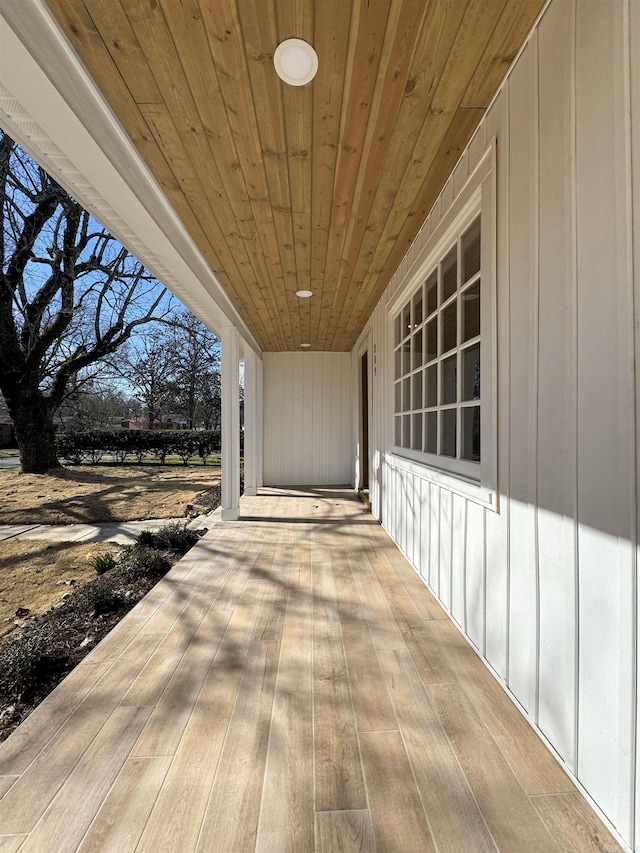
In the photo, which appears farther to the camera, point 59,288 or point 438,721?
point 59,288

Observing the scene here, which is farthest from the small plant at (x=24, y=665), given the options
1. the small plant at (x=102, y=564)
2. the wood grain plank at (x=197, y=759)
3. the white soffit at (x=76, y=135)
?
the white soffit at (x=76, y=135)

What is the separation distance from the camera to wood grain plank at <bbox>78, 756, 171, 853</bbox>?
43.1 inches

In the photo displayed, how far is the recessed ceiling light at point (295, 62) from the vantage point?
1.53m

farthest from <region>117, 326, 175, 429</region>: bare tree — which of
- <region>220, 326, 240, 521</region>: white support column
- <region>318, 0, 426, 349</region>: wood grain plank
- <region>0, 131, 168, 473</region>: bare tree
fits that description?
<region>318, 0, 426, 349</region>: wood grain plank

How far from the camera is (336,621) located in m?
2.38

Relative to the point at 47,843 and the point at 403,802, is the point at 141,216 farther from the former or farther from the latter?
the point at 403,802

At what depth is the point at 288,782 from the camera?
129 cm

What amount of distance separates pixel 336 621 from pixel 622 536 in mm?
1658

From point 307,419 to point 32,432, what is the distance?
621cm

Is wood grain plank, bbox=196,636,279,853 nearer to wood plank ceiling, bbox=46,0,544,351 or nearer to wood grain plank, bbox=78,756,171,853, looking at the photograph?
wood grain plank, bbox=78,756,171,853

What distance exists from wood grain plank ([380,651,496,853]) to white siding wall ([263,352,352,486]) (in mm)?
5827

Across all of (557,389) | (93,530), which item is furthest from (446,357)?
(93,530)

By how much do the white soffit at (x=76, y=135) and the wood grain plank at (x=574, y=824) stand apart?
272 cm

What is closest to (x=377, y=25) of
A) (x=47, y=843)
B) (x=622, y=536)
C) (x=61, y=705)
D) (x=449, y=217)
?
(x=449, y=217)
